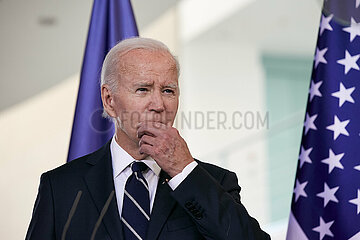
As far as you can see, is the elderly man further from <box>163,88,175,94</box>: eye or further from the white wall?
the white wall

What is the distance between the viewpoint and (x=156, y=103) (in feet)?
5.06

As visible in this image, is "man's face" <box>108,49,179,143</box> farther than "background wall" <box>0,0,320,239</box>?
No

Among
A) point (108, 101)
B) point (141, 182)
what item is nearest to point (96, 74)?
point (108, 101)

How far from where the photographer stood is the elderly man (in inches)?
56.9

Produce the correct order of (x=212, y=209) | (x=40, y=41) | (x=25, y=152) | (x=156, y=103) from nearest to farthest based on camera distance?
1. (x=212, y=209)
2. (x=156, y=103)
3. (x=25, y=152)
4. (x=40, y=41)

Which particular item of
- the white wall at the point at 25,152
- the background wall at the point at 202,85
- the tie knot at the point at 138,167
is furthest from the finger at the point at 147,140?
the white wall at the point at 25,152

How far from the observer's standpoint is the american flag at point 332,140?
2.08 metres

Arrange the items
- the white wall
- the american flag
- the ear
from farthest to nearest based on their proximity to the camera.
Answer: the white wall → the american flag → the ear

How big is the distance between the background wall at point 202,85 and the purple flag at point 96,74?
124cm

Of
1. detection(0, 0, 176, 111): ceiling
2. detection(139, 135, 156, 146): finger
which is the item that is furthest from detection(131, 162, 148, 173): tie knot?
detection(0, 0, 176, 111): ceiling

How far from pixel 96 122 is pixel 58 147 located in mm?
1432

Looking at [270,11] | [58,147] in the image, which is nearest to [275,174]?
[270,11]

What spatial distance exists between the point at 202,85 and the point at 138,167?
239 inches

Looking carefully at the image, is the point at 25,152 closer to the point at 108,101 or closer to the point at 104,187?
the point at 108,101
